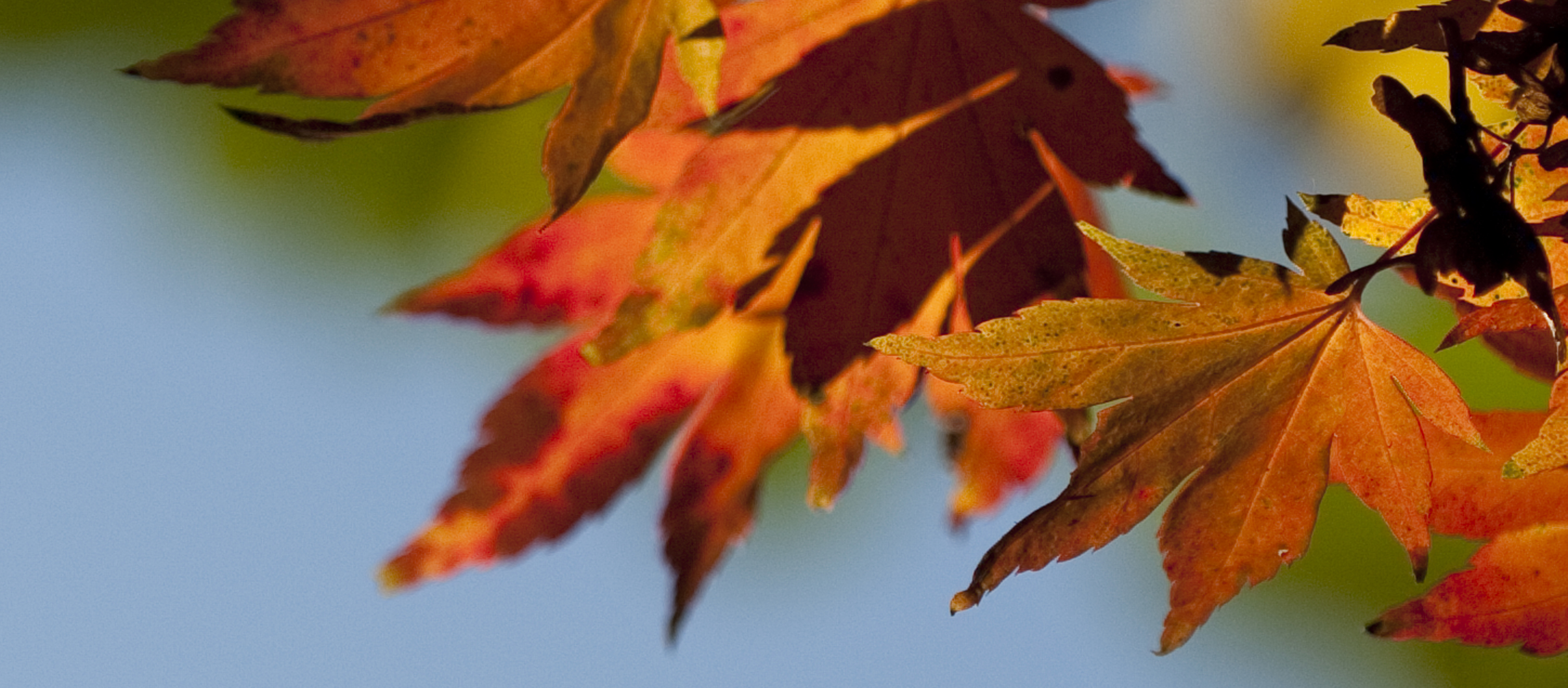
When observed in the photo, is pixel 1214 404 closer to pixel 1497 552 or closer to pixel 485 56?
pixel 1497 552

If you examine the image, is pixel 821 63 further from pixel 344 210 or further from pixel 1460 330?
pixel 344 210

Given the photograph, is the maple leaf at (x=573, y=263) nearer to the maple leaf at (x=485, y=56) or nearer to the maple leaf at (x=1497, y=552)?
the maple leaf at (x=485, y=56)

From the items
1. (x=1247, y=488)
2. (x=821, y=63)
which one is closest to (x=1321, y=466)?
(x=1247, y=488)

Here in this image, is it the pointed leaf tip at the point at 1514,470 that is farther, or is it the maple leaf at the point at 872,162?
the maple leaf at the point at 872,162

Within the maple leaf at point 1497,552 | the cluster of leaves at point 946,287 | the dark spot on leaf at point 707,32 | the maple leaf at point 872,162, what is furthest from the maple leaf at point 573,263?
the maple leaf at point 1497,552

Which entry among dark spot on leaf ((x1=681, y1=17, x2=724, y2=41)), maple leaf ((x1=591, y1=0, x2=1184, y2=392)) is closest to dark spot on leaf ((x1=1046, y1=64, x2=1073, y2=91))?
maple leaf ((x1=591, y1=0, x2=1184, y2=392))

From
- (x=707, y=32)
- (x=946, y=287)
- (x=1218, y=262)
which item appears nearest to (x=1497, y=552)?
(x=1218, y=262)
